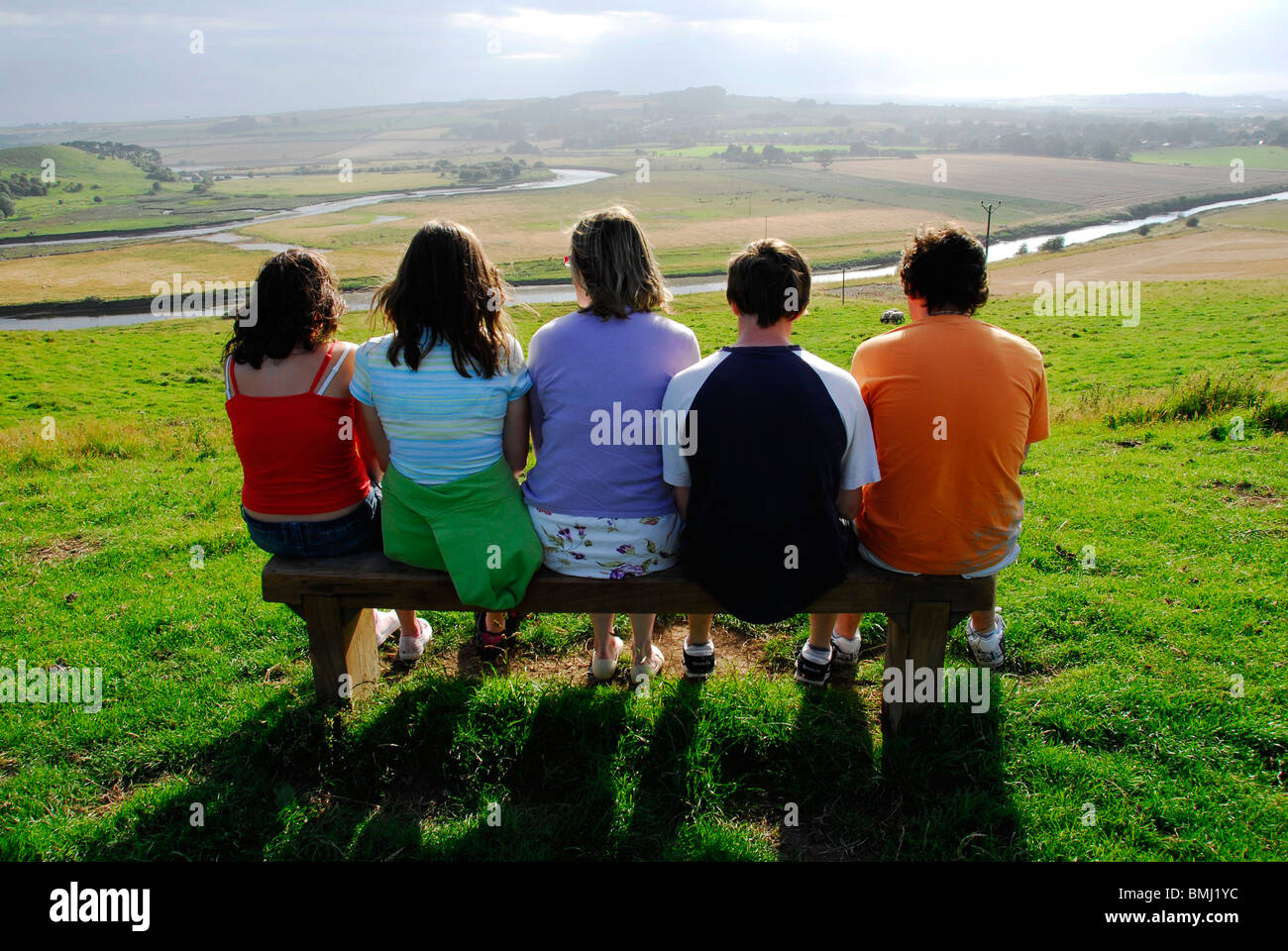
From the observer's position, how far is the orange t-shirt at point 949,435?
3373mm

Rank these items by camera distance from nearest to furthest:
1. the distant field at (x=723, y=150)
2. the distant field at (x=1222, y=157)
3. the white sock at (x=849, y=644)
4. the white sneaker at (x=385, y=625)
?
the white sock at (x=849, y=644)
the white sneaker at (x=385, y=625)
the distant field at (x=1222, y=157)
the distant field at (x=723, y=150)

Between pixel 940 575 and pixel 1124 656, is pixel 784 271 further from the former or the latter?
pixel 1124 656

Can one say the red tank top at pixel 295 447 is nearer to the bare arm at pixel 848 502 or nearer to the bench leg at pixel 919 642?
the bare arm at pixel 848 502

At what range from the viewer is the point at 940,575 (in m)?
3.51

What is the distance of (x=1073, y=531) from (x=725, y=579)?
3.36 metres

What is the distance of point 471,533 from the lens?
3.47 m

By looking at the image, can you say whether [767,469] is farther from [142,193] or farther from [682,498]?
[142,193]

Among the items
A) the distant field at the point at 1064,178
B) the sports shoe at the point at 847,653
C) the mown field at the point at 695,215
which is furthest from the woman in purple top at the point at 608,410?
the distant field at the point at 1064,178

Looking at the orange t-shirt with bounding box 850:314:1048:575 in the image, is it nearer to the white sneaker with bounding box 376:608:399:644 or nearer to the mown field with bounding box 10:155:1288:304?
the white sneaker with bounding box 376:608:399:644

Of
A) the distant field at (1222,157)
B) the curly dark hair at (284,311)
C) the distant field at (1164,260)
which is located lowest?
the curly dark hair at (284,311)

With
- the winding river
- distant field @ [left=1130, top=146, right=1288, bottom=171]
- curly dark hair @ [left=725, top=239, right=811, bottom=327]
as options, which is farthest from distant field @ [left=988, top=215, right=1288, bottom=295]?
distant field @ [left=1130, top=146, right=1288, bottom=171]

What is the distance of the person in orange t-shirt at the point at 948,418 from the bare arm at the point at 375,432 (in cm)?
219
